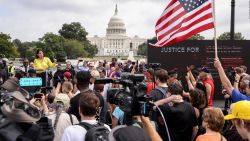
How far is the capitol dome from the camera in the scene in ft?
558

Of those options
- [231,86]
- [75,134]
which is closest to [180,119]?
[231,86]

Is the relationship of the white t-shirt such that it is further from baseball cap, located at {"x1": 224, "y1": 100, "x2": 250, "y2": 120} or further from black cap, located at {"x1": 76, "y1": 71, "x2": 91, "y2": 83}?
black cap, located at {"x1": 76, "y1": 71, "x2": 91, "y2": 83}

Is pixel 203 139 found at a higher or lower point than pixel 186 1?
lower

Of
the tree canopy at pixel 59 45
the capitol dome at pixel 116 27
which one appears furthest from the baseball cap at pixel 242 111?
the capitol dome at pixel 116 27

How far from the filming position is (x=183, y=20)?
8703 millimetres

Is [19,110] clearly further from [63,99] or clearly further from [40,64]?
[40,64]

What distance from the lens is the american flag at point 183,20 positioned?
8297 mm

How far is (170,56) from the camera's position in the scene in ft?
58.7

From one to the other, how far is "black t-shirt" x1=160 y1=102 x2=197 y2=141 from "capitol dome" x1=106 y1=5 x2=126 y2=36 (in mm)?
165324

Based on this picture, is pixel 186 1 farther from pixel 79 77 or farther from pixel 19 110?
pixel 19 110

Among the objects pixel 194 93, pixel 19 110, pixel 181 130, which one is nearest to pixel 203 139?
pixel 181 130

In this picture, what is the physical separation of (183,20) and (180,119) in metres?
3.51

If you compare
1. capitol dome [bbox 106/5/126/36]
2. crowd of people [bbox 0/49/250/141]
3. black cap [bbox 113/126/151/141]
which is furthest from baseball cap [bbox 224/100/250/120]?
capitol dome [bbox 106/5/126/36]

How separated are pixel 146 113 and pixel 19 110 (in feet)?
3.71
